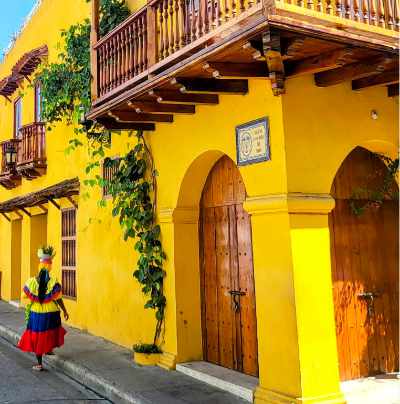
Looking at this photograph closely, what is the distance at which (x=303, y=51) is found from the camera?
16.2ft

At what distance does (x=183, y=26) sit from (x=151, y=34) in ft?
2.02

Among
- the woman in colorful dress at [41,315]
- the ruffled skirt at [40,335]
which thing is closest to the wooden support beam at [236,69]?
the woman in colorful dress at [41,315]

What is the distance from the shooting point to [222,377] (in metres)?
6.46

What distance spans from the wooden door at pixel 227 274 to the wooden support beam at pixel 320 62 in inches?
76.9

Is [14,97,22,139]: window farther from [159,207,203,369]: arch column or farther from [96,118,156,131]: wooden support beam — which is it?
[159,207,203,369]: arch column

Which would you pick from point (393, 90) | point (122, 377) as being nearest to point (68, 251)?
point (122, 377)

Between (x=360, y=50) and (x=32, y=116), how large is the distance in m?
11.3

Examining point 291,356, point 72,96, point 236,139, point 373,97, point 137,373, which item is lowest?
point 137,373

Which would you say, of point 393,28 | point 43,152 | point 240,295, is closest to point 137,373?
point 240,295

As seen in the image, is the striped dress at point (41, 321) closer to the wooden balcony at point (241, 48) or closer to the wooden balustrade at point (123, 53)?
the wooden balcony at point (241, 48)

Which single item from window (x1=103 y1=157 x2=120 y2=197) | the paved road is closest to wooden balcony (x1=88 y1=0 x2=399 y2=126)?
window (x1=103 y1=157 x2=120 y2=197)

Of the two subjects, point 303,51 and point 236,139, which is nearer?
point 303,51

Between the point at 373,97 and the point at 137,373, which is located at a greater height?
the point at 373,97

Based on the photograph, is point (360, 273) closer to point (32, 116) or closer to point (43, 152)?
point (43, 152)
